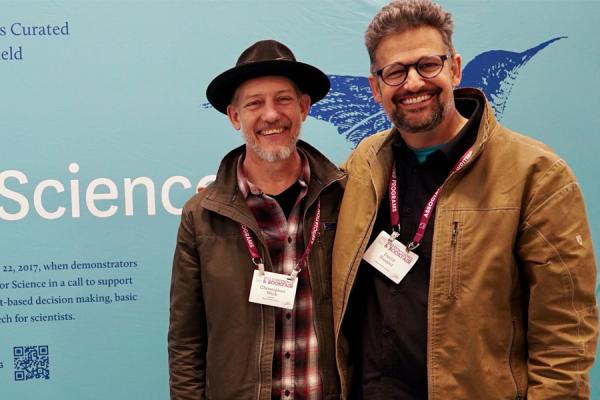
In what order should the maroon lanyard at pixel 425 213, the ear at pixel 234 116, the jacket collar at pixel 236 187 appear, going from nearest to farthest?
the maroon lanyard at pixel 425 213 → the jacket collar at pixel 236 187 → the ear at pixel 234 116

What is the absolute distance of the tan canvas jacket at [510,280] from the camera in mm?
1241

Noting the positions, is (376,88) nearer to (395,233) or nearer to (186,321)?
(395,233)

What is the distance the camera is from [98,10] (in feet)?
7.50

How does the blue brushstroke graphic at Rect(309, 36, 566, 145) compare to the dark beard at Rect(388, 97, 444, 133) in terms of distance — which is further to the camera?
the blue brushstroke graphic at Rect(309, 36, 566, 145)

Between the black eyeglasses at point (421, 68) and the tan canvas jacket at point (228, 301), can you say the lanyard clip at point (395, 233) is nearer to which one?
the tan canvas jacket at point (228, 301)

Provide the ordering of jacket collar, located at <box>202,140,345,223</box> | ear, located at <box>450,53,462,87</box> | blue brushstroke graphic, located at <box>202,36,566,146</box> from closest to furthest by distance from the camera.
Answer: ear, located at <box>450,53,462,87</box>
jacket collar, located at <box>202,140,345,223</box>
blue brushstroke graphic, located at <box>202,36,566,146</box>

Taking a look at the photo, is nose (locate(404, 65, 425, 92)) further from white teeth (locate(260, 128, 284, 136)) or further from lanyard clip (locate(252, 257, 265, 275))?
lanyard clip (locate(252, 257, 265, 275))

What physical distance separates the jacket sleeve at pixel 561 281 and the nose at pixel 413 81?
400 mm

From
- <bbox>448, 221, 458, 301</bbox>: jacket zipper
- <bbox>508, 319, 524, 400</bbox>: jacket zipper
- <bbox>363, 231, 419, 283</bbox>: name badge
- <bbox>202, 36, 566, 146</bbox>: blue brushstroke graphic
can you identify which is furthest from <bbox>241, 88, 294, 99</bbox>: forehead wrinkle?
<bbox>508, 319, 524, 400</bbox>: jacket zipper

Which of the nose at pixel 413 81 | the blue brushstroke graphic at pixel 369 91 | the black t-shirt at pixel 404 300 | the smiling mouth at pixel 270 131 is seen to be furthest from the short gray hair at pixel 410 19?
the blue brushstroke graphic at pixel 369 91

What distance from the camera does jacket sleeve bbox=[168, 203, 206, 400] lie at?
1.60 m

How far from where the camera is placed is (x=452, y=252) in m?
1.31

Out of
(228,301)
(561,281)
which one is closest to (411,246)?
(561,281)

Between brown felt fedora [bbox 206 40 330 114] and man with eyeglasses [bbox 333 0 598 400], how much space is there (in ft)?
0.82
